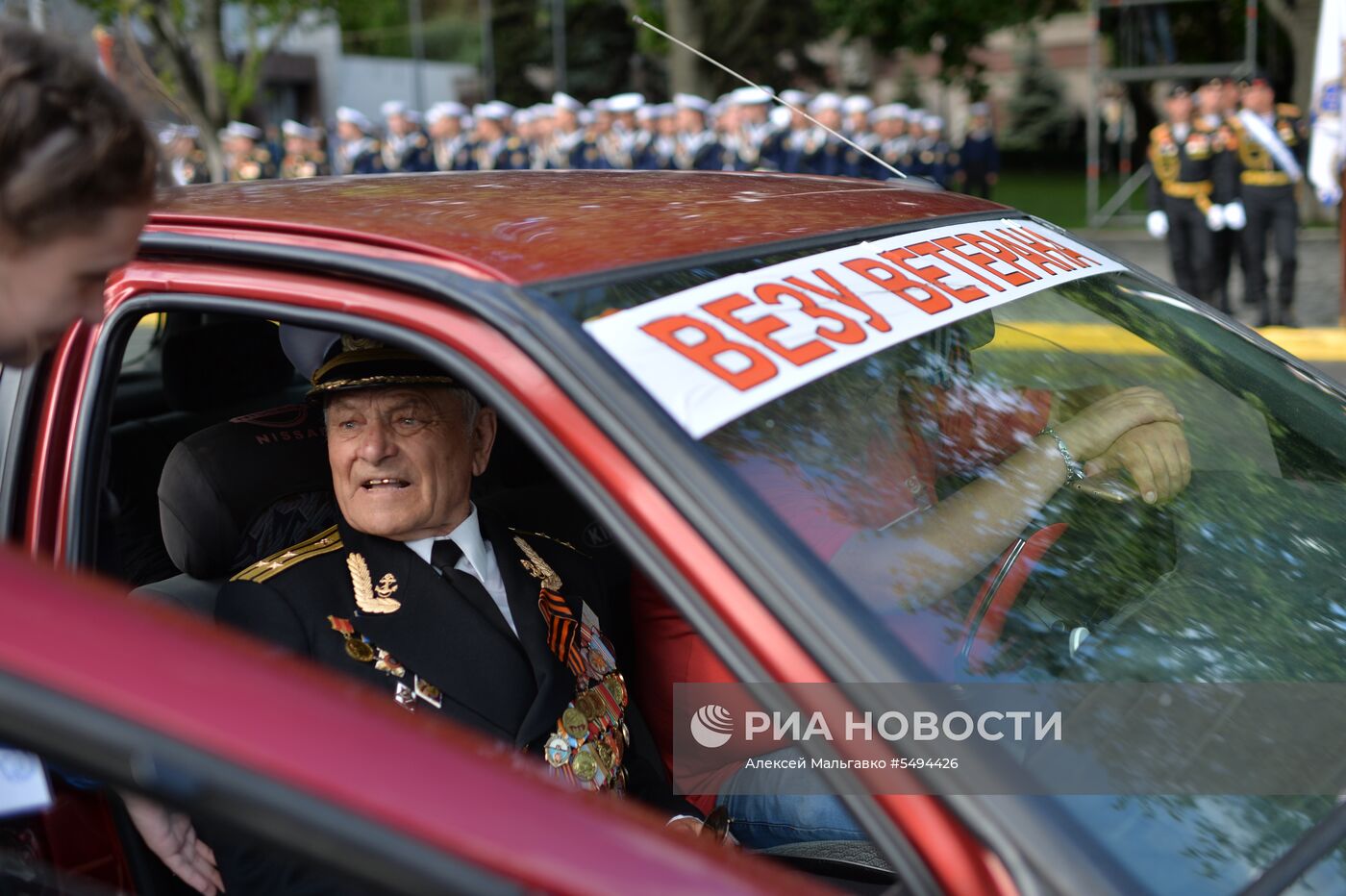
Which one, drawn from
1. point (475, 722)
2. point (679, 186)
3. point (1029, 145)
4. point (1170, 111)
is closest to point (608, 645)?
point (475, 722)

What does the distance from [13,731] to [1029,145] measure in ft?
159

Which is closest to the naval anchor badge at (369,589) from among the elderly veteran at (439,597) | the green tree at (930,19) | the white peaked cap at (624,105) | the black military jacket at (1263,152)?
the elderly veteran at (439,597)

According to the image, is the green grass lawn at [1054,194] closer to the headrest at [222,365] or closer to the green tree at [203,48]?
the green tree at [203,48]

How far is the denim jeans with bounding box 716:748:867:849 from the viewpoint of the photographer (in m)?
1.94

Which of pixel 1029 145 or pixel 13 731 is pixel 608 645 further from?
pixel 1029 145

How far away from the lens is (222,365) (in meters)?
2.94

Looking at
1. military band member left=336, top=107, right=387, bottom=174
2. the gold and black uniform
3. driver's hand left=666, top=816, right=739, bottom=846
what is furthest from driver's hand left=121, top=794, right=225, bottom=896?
military band member left=336, top=107, right=387, bottom=174

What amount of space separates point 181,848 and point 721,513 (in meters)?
0.99

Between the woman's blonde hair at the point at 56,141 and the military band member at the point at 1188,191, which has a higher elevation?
the woman's blonde hair at the point at 56,141

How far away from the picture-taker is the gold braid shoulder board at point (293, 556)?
1.93 m

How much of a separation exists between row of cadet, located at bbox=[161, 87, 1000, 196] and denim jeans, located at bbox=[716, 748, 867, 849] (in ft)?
42.0

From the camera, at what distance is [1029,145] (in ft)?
152

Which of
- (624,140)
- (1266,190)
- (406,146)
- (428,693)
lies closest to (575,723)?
(428,693)

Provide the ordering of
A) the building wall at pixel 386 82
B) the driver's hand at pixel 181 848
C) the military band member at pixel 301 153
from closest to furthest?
the driver's hand at pixel 181 848 < the military band member at pixel 301 153 < the building wall at pixel 386 82
